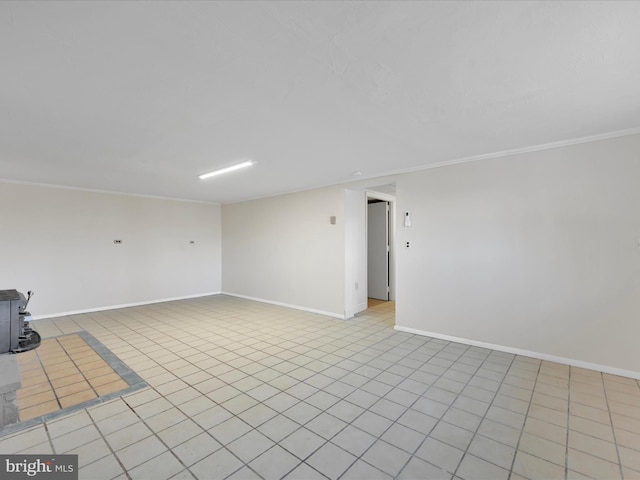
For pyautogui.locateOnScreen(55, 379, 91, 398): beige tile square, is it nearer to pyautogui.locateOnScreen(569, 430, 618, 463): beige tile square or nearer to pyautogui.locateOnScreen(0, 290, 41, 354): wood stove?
pyautogui.locateOnScreen(0, 290, 41, 354): wood stove

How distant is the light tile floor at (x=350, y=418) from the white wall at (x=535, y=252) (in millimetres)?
369

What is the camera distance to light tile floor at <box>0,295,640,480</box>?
1.79m

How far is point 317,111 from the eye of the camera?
2428mm

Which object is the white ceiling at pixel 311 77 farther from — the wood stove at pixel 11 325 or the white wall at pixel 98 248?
the white wall at pixel 98 248

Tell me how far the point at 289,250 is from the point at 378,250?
2237 mm

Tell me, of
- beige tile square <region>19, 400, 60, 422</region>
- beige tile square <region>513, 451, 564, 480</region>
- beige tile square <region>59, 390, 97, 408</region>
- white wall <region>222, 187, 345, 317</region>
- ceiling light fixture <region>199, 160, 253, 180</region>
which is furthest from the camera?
white wall <region>222, 187, 345, 317</region>

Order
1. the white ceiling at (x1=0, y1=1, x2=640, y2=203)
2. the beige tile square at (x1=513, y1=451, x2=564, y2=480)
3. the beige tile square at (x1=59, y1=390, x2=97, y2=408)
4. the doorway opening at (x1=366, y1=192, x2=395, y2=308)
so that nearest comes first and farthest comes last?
the white ceiling at (x1=0, y1=1, x2=640, y2=203), the beige tile square at (x1=513, y1=451, x2=564, y2=480), the beige tile square at (x1=59, y1=390, x2=97, y2=408), the doorway opening at (x1=366, y1=192, x2=395, y2=308)

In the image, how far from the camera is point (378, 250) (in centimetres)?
699

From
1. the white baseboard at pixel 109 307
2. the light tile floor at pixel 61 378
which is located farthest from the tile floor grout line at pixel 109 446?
the white baseboard at pixel 109 307

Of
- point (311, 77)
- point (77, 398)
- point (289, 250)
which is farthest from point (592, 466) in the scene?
point (289, 250)

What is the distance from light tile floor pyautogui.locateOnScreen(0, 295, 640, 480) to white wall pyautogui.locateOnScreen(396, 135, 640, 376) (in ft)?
1.21

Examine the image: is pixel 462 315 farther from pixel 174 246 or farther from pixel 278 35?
pixel 174 246

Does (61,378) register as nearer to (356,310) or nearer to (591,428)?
(356,310)

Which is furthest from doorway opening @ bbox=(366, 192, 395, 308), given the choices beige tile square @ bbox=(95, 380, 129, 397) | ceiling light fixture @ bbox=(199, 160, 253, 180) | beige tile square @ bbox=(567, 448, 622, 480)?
beige tile square @ bbox=(95, 380, 129, 397)
